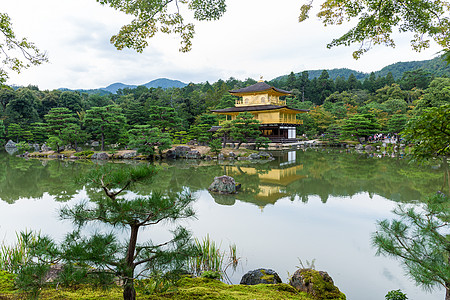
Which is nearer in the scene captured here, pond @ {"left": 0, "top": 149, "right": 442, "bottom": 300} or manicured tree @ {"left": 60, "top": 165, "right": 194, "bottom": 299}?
manicured tree @ {"left": 60, "top": 165, "right": 194, "bottom": 299}

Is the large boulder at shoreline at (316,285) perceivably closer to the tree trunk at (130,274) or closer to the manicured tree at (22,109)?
the tree trunk at (130,274)

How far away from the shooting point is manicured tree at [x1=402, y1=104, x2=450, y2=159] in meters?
1.49

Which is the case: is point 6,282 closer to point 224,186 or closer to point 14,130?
point 224,186

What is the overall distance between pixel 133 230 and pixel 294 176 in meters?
8.06

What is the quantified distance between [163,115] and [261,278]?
16673 millimetres

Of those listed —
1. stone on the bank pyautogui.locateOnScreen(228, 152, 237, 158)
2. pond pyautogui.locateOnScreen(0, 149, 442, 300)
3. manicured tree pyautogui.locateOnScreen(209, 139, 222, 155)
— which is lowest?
pond pyautogui.locateOnScreen(0, 149, 442, 300)

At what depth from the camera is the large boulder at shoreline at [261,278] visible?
8.08 ft

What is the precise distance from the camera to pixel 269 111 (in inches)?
823

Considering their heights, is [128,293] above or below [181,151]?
below

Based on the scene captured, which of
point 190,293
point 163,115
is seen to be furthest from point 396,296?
point 163,115

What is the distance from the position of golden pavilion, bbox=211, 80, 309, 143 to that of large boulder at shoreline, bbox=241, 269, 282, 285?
18.2 m

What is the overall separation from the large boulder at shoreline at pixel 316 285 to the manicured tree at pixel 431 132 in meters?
1.25

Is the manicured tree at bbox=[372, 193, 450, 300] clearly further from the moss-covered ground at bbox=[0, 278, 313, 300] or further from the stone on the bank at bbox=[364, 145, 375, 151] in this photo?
the stone on the bank at bbox=[364, 145, 375, 151]

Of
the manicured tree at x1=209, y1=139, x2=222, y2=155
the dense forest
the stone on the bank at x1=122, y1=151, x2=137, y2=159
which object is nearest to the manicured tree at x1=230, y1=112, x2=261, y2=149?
the manicured tree at x1=209, y1=139, x2=222, y2=155
